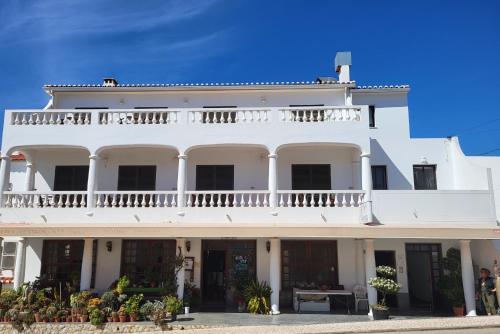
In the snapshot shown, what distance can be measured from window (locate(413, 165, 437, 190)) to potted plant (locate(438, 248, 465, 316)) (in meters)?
3.29

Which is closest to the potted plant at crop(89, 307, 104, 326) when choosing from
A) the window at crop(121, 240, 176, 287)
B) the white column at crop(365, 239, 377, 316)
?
the window at crop(121, 240, 176, 287)

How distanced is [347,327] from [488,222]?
7.54 meters

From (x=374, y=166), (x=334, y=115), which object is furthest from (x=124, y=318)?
→ (x=374, y=166)

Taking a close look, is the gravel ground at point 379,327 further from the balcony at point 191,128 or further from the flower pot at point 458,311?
the balcony at point 191,128

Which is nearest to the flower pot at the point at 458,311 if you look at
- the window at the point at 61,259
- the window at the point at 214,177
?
the window at the point at 214,177

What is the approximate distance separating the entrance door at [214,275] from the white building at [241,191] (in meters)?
0.05

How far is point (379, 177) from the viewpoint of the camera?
2009cm

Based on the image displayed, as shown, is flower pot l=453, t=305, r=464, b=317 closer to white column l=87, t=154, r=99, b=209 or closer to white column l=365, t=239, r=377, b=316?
white column l=365, t=239, r=377, b=316

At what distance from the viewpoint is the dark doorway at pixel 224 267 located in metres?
18.7

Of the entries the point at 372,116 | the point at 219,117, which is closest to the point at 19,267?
the point at 219,117

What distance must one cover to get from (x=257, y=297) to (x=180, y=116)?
26.0ft

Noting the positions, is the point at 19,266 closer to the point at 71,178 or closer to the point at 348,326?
the point at 71,178

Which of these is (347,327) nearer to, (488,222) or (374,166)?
(488,222)

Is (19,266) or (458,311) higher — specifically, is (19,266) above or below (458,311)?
above
